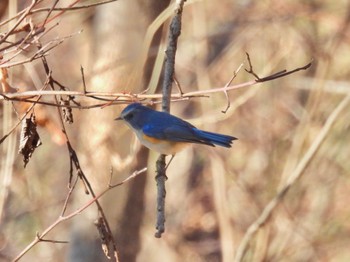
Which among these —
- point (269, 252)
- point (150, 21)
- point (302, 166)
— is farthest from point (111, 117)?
point (269, 252)

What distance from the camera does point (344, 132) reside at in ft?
23.2

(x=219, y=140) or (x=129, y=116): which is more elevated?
(x=129, y=116)

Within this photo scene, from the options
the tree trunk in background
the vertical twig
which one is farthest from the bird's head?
the tree trunk in background

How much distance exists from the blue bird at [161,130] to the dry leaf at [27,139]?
1.97 ft

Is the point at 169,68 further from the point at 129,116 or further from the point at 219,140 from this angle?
the point at 129,116

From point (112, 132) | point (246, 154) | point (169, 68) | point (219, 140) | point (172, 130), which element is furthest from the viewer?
point (246, 154)

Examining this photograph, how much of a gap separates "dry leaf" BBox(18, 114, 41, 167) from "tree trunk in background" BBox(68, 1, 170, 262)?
5.54 feet

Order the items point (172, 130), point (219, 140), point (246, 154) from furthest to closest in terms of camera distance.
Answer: point (246, 154) → point (172, 130) → point (219, 140)

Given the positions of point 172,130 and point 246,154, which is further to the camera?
point 246,154

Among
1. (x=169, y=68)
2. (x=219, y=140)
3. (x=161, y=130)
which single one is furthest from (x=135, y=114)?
(x=169, y=68)

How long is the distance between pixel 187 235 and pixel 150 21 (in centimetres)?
375

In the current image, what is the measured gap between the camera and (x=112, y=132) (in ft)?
15.9

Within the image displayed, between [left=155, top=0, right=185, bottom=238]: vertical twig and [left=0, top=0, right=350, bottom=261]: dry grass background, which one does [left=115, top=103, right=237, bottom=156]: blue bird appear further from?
[left=0, top=0, right=350, bottom=261]: dry grass background

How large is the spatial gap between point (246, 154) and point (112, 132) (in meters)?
3.22
